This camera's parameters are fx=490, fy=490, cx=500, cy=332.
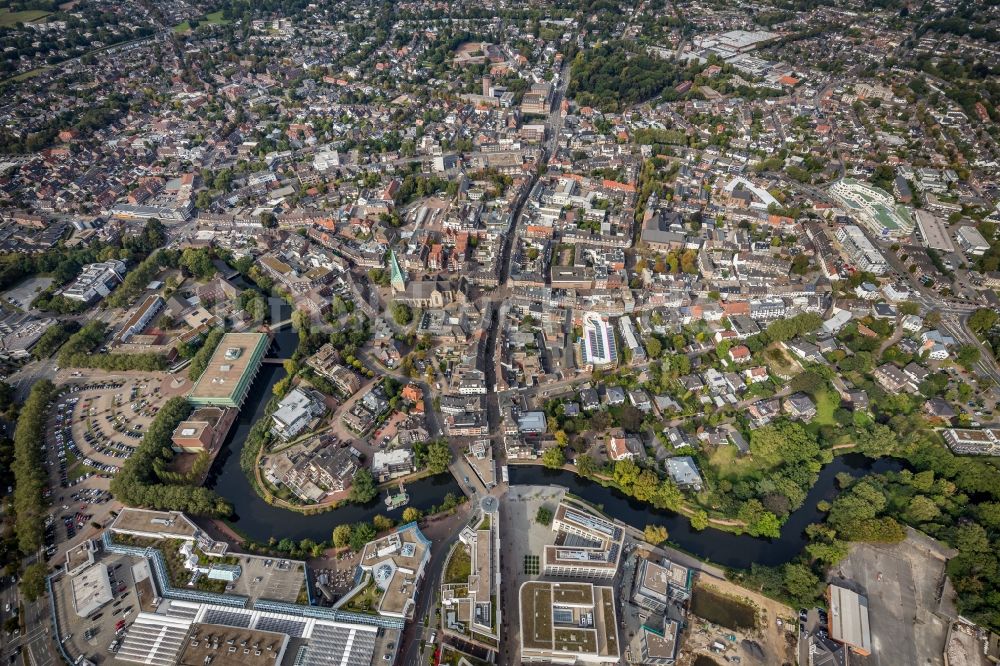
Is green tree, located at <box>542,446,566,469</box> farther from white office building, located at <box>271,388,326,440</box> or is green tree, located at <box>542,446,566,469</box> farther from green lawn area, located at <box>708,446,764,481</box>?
white office building, located at <box>271,388,326,440</box>

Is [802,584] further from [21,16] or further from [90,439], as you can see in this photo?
[21,16]

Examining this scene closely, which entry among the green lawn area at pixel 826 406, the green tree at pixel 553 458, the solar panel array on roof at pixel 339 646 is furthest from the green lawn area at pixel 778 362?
the solar panel array on roof at pixel 339 646

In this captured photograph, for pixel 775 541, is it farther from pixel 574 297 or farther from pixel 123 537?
pixel 123 537

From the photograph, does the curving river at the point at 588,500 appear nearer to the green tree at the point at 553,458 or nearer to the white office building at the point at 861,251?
the green tree at the point at 553,458

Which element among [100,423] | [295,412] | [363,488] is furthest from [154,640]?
[100,423]

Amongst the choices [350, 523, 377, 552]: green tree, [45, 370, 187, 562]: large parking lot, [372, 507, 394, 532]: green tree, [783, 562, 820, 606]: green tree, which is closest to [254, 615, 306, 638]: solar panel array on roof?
[350, 523, 377, 552]: green tree
